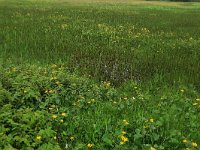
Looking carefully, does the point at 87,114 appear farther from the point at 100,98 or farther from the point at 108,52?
the point at 108,52

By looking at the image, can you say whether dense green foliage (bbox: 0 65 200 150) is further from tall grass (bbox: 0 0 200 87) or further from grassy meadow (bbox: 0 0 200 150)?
tall grass (bbox: 0 0 200 87)

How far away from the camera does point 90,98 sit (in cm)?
724

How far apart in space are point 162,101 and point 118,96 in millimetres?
996

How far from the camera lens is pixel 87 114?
21.5 feet

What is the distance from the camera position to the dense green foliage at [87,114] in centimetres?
530

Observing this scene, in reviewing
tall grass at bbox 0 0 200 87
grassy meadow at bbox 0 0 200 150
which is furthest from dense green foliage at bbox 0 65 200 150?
tall grass at bbox 0 0 200 87

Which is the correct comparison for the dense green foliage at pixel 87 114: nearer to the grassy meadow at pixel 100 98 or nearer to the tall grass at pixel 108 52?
the grassy meadow at pixel 100 98

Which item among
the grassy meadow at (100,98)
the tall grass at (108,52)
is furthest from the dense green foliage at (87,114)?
the tall grass at (108,52)

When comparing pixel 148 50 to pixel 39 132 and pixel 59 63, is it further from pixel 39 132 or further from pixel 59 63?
pixel 39 132

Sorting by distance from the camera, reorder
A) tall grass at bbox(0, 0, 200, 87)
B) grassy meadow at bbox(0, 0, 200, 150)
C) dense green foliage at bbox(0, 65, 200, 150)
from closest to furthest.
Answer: dense green foliage at bbox(0, 65, 200, 150)
grassy meadow at bbox(0, 0, 200, 150)
tall grass at bbox(0, 0, 200, 87)

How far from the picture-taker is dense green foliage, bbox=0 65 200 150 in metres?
5.30

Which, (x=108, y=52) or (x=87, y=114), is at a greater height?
(x=108, y=52)

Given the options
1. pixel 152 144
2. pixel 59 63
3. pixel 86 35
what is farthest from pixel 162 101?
pixel 86 35

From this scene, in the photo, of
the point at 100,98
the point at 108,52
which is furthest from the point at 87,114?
the point at 108,52
